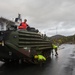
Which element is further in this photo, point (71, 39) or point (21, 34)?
point (71, 39)

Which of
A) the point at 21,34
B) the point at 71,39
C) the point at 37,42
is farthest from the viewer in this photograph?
the point at 71,39

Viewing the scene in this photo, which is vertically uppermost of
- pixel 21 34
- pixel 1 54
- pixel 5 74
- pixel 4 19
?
pixel 4 19

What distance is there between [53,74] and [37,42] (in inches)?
132

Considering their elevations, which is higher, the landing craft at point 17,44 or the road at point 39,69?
the landing craft at point 17,44

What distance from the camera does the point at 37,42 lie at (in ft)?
42.3

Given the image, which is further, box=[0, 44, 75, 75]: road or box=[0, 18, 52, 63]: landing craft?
box=[0, 18, 52, 63]: landing craft

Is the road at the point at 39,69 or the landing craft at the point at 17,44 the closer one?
the road at the point at 39,69

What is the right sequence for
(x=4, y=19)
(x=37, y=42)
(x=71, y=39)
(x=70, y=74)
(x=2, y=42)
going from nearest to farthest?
(x=70, y=74), (x=2, y=42), (x=37, y=42), (x=4, y=19), (x=71, y=39)

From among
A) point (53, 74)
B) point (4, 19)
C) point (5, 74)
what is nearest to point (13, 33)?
point (5, 74)

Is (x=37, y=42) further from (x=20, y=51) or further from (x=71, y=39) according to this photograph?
(x=71, y=39)

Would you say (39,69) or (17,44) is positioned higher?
(17,44)

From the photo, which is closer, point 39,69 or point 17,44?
point 17,44

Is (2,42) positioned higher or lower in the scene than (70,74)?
higher

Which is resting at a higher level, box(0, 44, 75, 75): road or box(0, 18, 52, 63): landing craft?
box(0, 18, 52, 63): landing craft
